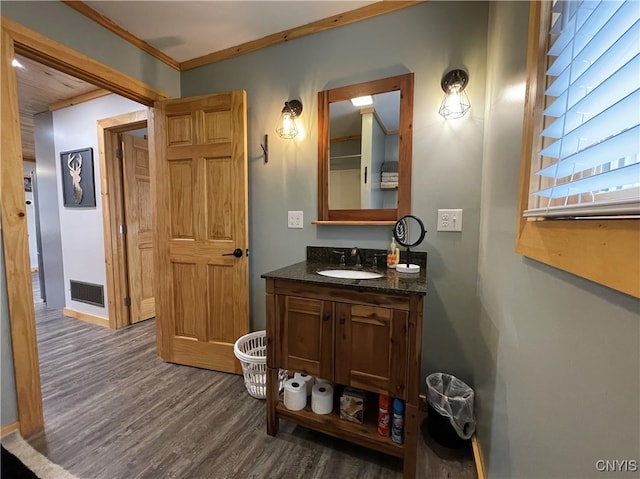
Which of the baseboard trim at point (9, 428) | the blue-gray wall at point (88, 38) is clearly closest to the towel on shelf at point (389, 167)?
the blue-gray wall at point (88, 38)

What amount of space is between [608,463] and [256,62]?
8.43 feet

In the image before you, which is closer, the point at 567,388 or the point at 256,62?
the point at 567,388

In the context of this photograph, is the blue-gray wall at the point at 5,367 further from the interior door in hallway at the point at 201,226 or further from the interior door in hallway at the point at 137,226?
the interior door in hallway at the point at 137,226

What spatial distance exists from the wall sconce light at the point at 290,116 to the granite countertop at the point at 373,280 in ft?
3.25

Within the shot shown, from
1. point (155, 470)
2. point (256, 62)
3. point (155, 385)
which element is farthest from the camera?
point (256, 62)

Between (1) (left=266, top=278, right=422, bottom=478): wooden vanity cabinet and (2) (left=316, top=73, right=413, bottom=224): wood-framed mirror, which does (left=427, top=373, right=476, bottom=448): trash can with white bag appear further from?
(2) (left=316, top=73, right=413, bottom=224): wood-framed mirror

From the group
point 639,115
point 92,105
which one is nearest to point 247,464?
point 639,115

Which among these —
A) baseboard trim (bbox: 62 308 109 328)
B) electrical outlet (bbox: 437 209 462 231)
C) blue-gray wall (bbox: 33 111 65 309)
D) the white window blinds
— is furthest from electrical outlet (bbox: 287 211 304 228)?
blue-gray wall (bbox: 33 111 65 309)

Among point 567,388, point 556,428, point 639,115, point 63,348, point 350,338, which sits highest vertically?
point 639,115

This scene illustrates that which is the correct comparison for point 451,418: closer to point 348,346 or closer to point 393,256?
point 348,346

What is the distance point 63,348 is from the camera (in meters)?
2.43

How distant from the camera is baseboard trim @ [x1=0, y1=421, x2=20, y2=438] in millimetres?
1364

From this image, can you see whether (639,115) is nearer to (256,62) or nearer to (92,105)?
(256,62)

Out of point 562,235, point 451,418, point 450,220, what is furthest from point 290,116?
point 451,418
